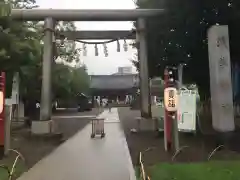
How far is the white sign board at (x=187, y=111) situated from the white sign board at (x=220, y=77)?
1.28m

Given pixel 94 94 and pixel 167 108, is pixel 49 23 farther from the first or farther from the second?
pixel 94 94

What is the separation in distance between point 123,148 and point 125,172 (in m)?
5.17

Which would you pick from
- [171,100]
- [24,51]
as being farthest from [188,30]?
[24,51]

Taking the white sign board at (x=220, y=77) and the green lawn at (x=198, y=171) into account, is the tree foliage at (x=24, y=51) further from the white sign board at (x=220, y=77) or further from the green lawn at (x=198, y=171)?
the green lawn at (x=198, y=171)

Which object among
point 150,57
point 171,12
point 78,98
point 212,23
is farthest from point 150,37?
point 78,98

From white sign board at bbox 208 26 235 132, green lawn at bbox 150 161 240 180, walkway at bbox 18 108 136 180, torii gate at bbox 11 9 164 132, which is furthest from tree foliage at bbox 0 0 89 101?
green lawn at bbox 150 161 240 180

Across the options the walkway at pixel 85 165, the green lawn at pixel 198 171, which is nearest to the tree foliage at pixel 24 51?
the walkway at pixel 85 165

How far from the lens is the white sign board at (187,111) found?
14500mm

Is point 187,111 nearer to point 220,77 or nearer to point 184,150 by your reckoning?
point 184,150

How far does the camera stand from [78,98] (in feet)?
218

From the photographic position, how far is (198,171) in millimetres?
9945

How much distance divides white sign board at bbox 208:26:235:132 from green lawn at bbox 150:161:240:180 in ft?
14.7

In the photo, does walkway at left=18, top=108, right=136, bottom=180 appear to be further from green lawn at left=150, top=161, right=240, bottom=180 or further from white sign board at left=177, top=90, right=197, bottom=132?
white sign board at left=177, top=90, right=197, bottom=132

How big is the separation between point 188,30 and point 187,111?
4.98 metres
